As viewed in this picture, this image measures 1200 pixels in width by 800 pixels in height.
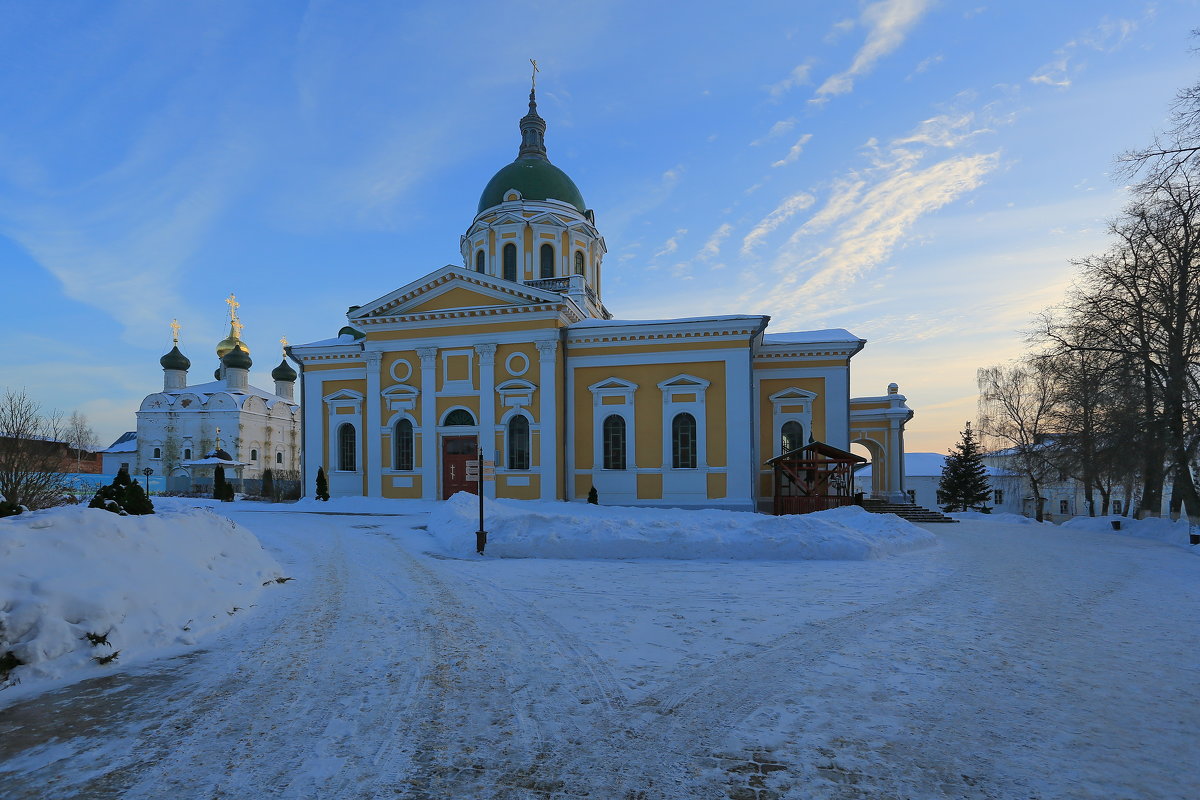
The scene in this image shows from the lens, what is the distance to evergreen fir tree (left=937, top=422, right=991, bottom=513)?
137 feet

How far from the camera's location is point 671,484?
24.5 meters

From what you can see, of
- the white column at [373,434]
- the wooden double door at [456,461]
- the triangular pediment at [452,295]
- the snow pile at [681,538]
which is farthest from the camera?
the white column at [373,434]

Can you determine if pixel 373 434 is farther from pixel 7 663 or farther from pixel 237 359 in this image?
pixel 237 359

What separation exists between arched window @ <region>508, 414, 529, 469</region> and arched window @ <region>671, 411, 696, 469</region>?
5.94 m

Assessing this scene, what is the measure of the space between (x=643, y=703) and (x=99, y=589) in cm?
553

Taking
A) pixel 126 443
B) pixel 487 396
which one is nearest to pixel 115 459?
pixel 126 443

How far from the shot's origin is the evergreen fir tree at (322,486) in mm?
27219

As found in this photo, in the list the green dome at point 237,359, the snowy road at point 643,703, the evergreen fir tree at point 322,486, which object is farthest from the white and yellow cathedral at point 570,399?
the green dome at point 237,359

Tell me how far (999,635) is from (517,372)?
20519 mm

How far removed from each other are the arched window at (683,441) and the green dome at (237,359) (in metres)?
51.2

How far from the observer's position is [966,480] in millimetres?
42062

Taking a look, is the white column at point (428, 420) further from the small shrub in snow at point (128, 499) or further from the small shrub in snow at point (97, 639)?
the small shrub in snow at point (97, 639)

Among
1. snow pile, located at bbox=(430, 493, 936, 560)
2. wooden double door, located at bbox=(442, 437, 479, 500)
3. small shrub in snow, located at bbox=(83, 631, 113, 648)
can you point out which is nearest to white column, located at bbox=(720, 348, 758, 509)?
snow pile, located at bbox=(430, 493, 936, 560)

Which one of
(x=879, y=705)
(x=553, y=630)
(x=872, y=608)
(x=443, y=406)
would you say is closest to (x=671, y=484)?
(x=443, y=406)
